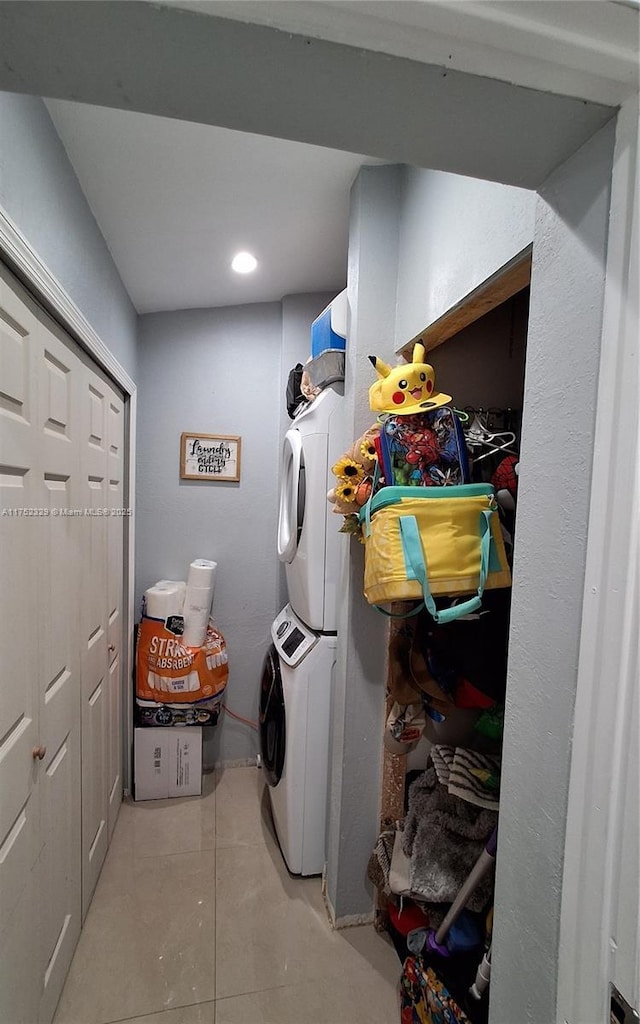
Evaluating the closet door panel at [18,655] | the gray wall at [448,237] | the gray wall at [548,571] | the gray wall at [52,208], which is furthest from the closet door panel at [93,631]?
the gray wall at [548,571]

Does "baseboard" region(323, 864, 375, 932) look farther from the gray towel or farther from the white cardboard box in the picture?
the white cardboard box

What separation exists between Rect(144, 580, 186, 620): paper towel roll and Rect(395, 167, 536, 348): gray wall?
5.26 ft

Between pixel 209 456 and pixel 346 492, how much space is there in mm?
1321

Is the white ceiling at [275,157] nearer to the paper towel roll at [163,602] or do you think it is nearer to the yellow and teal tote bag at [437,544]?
the yellow and teal tote bag at [437,544]

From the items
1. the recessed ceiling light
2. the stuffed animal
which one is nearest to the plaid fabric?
the stuffed animal

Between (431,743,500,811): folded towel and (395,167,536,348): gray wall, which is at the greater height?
(395,167,536,348): gray wall

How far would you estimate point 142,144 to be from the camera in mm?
1171

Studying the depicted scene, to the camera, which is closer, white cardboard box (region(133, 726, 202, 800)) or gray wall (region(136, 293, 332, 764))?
white cardboard box (region(133, 726, 202, 800))

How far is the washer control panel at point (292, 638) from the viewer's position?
1.65 m

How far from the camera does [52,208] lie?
43.5 inches

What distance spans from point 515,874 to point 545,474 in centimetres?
60

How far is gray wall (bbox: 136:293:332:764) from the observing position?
7.45 ft

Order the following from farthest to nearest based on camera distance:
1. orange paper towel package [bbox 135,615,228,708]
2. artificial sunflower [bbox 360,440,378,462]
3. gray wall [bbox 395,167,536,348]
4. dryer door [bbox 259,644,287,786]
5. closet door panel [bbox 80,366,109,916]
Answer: orange paper towel package [bbox 135,615,228,708]
dryer door [bbox 259,644,287,786]
closet door panel [bbox 80,366,109,916]
artificial sunflower [bbox 360,440,378,462]
gray wall [bbox 395,167,536,348]

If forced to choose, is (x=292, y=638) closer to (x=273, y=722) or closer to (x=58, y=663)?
(x=273, y=722)
